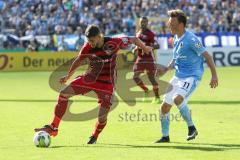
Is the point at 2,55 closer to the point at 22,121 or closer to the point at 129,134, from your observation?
the point at 22,121

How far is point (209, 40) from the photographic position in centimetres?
3756

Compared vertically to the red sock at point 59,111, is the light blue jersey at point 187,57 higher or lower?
higher

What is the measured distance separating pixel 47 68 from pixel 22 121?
20.5 m

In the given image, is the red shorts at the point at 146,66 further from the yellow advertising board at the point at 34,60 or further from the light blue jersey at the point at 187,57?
the yellow advertising board at the point at 34,60

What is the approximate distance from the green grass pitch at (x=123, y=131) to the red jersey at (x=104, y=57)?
1.18 metres

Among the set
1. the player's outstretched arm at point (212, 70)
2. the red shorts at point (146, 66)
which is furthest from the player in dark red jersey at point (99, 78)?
the red shorts at point (146, 66)

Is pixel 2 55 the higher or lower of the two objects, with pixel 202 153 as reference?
lower

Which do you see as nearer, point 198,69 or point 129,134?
point 198,69

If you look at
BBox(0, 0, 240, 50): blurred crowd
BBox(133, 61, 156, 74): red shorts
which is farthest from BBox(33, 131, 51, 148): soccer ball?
BBox(0, 0, 240, 50): blurred crowd

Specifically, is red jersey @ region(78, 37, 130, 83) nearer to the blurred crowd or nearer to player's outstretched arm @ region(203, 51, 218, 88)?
player's outstretched arm @ region(203, 51, 218, 88)

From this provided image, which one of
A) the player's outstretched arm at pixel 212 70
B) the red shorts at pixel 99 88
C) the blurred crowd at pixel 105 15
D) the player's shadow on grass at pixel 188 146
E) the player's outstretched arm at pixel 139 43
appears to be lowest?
the blurred crowd at pixel 105 15

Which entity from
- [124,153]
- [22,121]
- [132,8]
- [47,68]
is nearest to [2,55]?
[47,68]

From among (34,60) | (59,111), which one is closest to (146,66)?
(59,111)

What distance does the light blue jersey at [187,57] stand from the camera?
11375 mm
